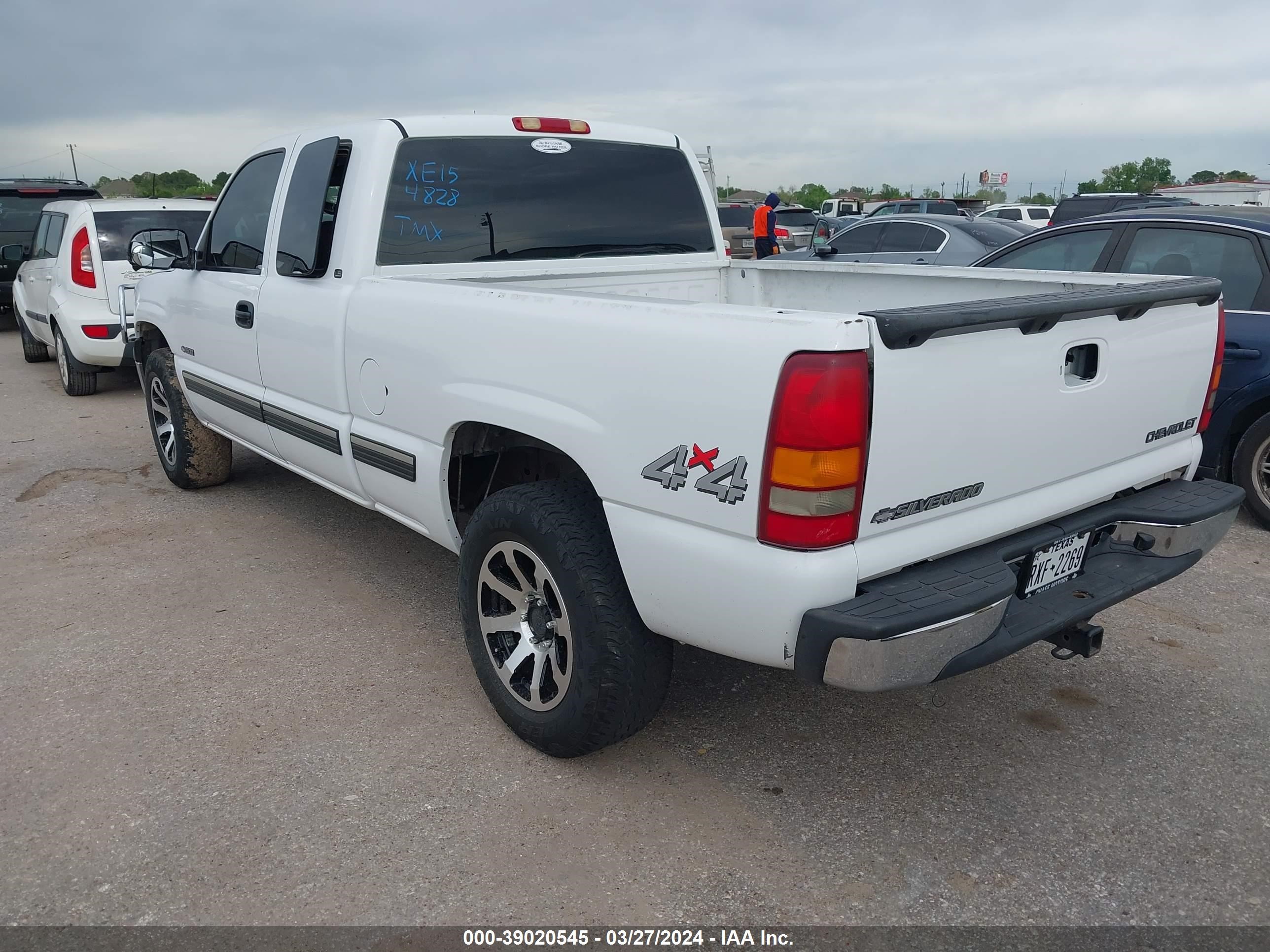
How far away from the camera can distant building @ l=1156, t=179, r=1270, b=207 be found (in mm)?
26781

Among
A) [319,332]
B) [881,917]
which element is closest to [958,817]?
[881,917]

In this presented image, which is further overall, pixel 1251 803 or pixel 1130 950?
pixel 1251 803

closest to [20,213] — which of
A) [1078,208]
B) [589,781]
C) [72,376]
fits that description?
[72,376]

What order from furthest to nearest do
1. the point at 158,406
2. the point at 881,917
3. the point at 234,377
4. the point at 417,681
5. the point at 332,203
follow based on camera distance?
1. the point at 158,406
2. the point at 234,377
3. the point at 332,203
4. the point at 417,681
5. the point at 881,917

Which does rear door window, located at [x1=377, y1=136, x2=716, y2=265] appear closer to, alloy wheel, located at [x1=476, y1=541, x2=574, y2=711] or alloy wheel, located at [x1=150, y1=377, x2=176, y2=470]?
alloy wheel, located at [x1=476, y1=541, x2=574, y2=711]

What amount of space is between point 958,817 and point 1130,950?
59 cm

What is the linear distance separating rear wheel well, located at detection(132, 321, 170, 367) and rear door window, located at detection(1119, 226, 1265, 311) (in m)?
5.60

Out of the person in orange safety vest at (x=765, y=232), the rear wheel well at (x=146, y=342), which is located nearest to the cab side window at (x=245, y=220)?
the rear wheel well at (x=146, y=342)

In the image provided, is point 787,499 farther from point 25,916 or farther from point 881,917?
point 25,916

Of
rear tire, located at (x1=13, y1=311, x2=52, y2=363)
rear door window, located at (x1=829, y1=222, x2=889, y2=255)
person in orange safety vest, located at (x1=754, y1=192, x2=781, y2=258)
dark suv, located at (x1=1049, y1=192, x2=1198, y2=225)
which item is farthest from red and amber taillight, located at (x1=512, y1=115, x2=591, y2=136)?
person in orange safety vest, located at (x1=754, y1=192, x2=781, y2=258)

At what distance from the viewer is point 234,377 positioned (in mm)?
4836

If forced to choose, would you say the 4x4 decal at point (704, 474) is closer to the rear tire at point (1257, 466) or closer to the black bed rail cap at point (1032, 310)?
the black bed rail cap at point (1032, 310)

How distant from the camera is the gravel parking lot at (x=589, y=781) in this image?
2.57 m

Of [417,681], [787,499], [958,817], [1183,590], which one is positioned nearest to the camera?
[787,499]
